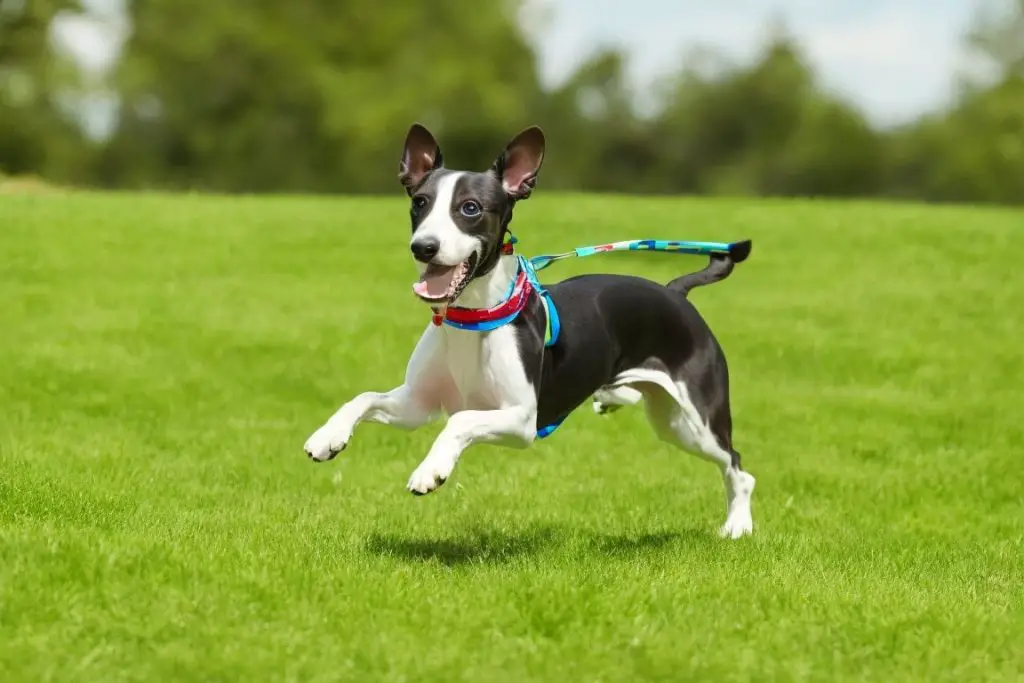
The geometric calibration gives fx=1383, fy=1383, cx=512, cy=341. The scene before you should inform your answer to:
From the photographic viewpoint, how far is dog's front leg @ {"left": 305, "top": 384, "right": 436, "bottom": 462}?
6797mm

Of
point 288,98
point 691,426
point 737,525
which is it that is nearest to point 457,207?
point 691,426

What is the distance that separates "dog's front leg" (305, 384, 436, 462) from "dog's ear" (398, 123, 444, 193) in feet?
3.58

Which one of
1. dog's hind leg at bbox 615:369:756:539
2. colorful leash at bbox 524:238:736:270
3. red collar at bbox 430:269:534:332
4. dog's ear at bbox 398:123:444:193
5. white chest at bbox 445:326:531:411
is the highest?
dog's ear at bbox 398:123:444:193

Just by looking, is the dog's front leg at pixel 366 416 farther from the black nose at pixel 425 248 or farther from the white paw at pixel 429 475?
the black nose at pixel 425 248

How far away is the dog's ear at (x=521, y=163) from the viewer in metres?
7.13

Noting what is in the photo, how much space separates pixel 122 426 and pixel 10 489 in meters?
3.98

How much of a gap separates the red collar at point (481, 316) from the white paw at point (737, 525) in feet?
8.92

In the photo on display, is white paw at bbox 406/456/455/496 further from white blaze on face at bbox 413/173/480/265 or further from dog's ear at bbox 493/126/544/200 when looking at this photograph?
dog's ear at bbox 493/126/544/200

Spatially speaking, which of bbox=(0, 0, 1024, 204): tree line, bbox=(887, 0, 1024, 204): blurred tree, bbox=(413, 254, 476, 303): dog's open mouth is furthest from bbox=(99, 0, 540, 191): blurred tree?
bbox=(413, 254, 476, 303): dog's open mouth

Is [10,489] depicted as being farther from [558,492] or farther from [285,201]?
[285,201]

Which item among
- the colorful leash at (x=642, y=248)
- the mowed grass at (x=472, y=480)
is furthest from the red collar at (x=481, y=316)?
the mowed grass at (x=472, y=480)

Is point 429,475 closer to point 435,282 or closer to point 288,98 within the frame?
point 435,282

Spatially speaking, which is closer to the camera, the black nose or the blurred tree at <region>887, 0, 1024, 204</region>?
the black nose

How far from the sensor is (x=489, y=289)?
7090 millimetres
